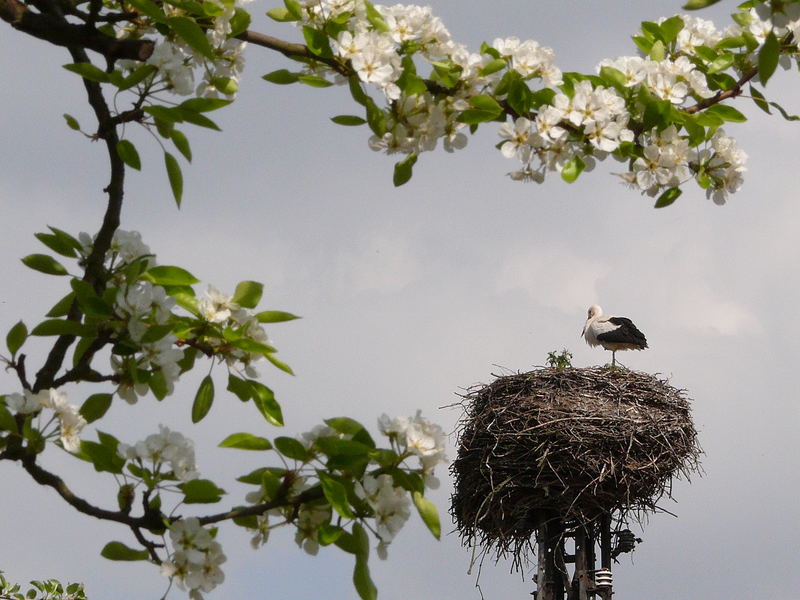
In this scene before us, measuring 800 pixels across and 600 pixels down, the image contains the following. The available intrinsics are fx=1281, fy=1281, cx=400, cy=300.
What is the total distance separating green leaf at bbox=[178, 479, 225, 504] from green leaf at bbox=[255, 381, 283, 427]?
19cm

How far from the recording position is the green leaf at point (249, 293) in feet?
6.95

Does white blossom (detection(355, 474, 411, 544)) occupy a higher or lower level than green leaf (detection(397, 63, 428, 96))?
lower

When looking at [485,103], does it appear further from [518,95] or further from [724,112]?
[724,112]

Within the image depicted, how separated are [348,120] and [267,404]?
0.57 meters

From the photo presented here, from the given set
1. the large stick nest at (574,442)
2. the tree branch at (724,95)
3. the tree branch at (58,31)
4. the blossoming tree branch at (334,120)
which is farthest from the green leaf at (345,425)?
the large stick nest at (574,442)

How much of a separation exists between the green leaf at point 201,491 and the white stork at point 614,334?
1219cm

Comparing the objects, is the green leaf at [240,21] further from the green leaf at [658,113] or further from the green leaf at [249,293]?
the green leaf at [658,113]

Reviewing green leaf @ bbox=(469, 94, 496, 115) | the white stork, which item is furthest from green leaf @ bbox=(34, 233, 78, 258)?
the white stork

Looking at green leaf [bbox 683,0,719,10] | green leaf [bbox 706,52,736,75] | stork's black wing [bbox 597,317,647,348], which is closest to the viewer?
green leaf [bbox 683,0,719,10]

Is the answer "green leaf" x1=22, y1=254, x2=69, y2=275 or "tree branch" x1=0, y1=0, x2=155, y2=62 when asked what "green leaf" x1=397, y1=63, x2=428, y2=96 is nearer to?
"tree branch" x1=0, y1=0, x2=155, y2=62

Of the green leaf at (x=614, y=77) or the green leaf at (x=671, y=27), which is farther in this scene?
the green leaf at (x=671, y=27)

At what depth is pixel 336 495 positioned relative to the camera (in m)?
1.93

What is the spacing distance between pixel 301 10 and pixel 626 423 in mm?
9802

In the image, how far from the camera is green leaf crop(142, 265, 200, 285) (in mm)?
2078
